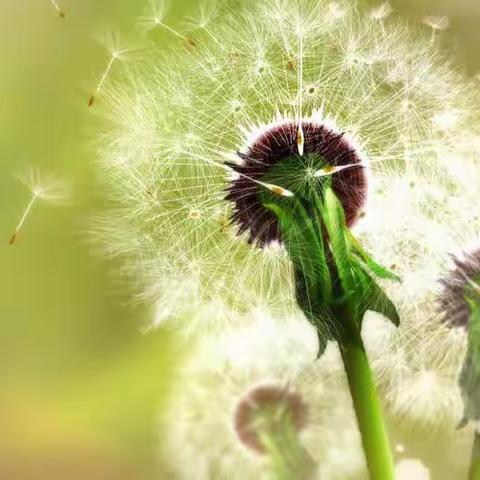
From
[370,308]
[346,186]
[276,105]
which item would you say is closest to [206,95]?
[276,105]

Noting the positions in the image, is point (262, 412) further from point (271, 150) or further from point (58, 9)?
point (58, 9)

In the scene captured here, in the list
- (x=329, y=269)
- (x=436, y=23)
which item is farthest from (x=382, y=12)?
(x=329, y=269)

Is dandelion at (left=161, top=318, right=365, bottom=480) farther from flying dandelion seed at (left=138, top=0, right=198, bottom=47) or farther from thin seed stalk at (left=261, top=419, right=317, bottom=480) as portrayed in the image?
flying dandelion seed at (left=138, top=0, right=198, bottom=47)

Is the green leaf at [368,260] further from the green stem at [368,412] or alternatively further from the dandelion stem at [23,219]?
the dandelion stem at [23,219]

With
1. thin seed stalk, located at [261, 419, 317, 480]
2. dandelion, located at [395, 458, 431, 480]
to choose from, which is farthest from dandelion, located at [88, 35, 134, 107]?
dandelion, located at [395, 458, 431, 480]

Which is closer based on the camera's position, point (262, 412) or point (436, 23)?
point (262, 412)

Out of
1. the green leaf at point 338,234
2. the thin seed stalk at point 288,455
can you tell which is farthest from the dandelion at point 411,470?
Answer: the green leaf at point 338,234

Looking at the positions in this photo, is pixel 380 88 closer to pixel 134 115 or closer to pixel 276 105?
pixel 276 105
